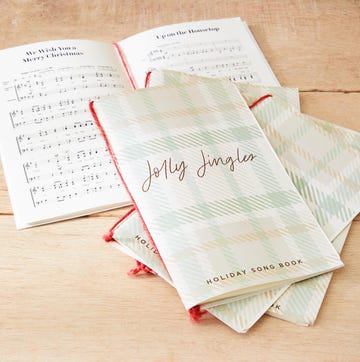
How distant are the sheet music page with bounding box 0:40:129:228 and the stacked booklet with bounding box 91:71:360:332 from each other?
71 mm

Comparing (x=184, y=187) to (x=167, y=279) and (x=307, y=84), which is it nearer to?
(x=167, y=279)

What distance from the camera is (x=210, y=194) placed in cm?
65

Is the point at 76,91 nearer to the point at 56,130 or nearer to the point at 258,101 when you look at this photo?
the point at 56,130

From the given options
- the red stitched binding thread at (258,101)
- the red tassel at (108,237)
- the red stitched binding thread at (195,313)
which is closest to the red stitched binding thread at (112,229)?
the red tassel at (108,237)

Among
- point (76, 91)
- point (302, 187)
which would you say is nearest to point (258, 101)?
point (302, 187)

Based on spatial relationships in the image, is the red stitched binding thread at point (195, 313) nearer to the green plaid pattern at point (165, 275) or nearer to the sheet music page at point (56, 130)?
the green plaid pattern at point (165, 275)

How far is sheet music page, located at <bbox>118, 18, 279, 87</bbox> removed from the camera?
861 millimetres

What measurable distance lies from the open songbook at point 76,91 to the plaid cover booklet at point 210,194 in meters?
0.08

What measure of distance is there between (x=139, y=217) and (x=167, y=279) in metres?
0.09

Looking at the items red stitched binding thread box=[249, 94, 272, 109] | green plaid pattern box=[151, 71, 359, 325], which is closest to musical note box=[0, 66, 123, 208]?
green plaid pattern box=[151, 71, 359, 325]

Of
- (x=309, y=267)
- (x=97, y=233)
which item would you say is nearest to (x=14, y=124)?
(x=97, y=233)

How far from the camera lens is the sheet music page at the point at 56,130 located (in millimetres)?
708

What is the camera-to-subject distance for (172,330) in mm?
595

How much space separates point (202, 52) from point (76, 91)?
9.1 inches
